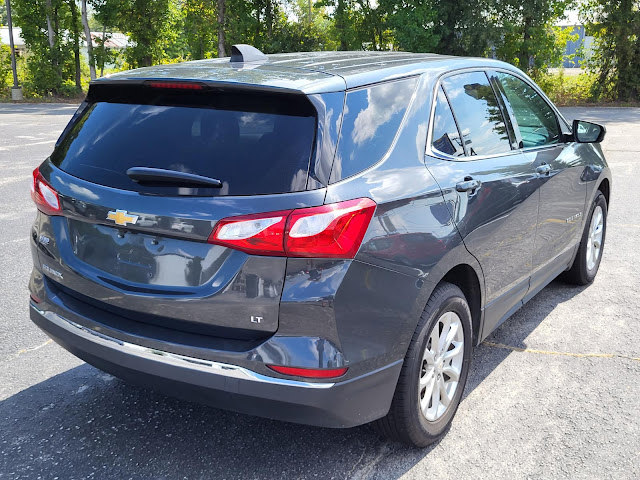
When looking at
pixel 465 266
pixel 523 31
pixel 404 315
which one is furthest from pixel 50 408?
pixel 523 31

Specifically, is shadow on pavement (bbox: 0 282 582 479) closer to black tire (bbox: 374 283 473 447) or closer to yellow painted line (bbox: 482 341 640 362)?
black tire (bbox: 374 283 473 447)

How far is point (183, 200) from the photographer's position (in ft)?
8.30

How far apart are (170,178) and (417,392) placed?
4.51ft

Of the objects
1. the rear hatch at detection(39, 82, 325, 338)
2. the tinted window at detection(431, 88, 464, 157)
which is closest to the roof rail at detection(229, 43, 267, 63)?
the rear hatch at detection(39, 82, 325, 338)

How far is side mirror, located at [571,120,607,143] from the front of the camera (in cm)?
472

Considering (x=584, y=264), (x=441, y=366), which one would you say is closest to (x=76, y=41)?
(x=584, y=264)

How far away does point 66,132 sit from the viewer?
329cm

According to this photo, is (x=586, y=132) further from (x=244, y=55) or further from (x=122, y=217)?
(x=122, y=217)

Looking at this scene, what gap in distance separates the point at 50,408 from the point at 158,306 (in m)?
1.29

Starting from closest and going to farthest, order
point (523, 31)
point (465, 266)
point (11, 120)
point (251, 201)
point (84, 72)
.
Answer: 1. point (251, 201)
2. point (465, 266)
3. point (11, 120)
4. point (523, 31)
5. point (84, 72)

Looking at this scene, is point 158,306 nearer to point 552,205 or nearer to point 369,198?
point 369,198

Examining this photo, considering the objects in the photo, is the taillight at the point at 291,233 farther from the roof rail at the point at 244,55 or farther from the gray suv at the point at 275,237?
the roof rail at the point at 244,55

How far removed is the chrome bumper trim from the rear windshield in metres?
0.62

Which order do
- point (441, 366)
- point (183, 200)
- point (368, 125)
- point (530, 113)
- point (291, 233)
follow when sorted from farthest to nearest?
point (530, 113) → point (441, 366) → point (368, 125) → point (183, 200) → point (291, 233)
